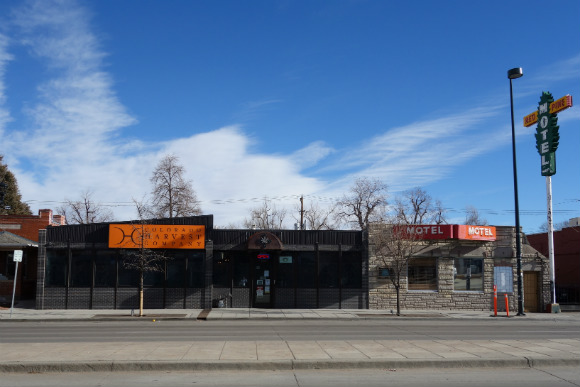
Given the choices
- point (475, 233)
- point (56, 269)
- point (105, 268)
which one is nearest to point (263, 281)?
point (105, 268)

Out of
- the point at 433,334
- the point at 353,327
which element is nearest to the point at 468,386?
the point at 433,334

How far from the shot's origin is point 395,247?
1044 inches

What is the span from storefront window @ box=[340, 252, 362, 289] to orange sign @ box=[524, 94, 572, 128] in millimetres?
12076

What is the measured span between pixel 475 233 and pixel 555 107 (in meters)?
7.71

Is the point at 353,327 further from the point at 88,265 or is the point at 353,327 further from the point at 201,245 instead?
the point at 88,265

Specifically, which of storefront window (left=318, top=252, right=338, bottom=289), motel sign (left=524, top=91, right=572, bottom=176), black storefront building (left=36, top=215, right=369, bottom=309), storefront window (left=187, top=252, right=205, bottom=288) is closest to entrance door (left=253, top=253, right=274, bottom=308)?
black storefront building (left=36, top=215, right=369, bottom=309)

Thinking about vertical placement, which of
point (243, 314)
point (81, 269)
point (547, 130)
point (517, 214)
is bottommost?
point (243, 314)

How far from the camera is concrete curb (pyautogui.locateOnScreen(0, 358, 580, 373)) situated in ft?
35.8

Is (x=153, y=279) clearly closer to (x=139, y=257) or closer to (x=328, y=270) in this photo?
(x=139, y=257)

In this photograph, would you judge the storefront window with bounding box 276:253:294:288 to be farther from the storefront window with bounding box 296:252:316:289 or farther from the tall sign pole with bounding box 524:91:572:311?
the tall sign pole with bounding box 524:91:572:311

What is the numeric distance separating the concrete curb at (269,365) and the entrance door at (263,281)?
17.4 metres

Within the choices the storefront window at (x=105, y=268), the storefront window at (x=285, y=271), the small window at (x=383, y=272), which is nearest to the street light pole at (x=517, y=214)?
the small window at (x=383, y=272)

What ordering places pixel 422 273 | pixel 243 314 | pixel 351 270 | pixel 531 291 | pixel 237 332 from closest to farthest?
pixel 237 332 → pixel 243 314 → pixel 351 270 → pixel 422 273 → pixel 531 291

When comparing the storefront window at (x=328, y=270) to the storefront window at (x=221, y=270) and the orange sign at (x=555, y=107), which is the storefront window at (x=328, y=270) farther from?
the orange sign at (x=555, y=107)
